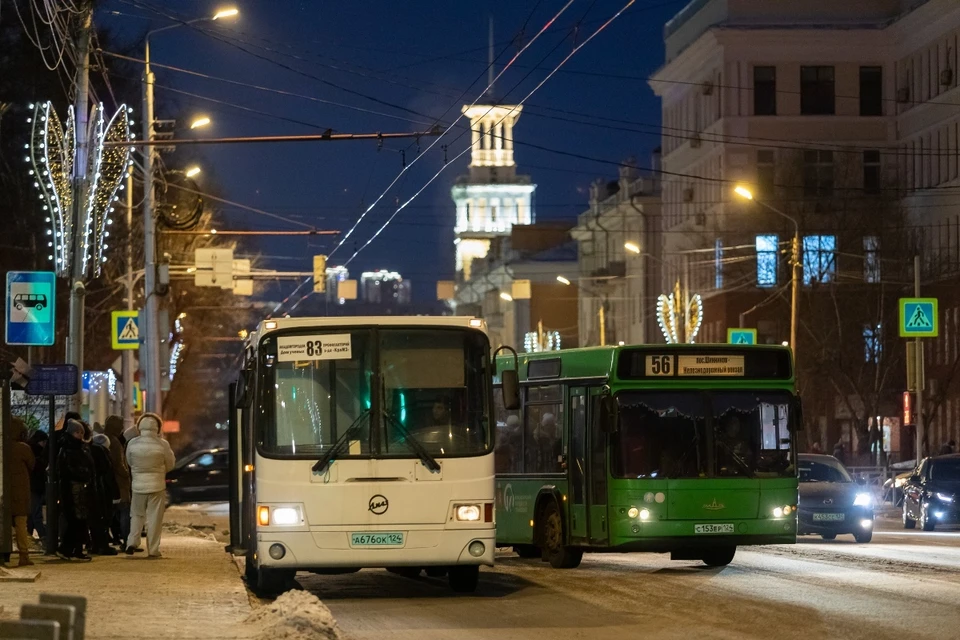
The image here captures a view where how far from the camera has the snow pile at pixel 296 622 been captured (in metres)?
12.2

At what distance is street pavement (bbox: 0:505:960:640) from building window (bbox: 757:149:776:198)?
45262 millimetres

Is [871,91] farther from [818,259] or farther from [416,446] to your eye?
[416,446]

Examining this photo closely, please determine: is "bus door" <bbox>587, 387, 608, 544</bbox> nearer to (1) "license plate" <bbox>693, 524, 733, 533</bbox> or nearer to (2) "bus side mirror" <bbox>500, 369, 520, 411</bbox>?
(1) "license plate" <bbox>693, 524, 733, 533</bbox>

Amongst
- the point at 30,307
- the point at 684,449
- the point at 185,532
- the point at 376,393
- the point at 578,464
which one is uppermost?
the point at 30,307

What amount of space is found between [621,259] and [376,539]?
2932 inches

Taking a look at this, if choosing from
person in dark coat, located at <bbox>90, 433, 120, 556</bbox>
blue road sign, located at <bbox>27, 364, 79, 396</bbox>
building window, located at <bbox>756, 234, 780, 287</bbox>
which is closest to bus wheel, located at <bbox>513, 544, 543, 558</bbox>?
person in dark coat, located at <bbox>90, 433, 120, 556</bbox>

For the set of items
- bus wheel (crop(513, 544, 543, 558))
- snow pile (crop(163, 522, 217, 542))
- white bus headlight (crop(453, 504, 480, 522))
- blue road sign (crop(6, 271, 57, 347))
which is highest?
blue road sign (crop(6, 271, 57, 347))

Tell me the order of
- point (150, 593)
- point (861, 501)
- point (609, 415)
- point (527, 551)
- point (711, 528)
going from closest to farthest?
point (150, 593)
point (609, 415)
point (711, 528)
point (527, 551)
point (861, 501)

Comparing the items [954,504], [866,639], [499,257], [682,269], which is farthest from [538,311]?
[866,639]

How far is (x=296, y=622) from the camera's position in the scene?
40.7 feet

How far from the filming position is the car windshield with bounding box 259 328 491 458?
53.6 ft

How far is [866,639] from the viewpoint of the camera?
1259 centimetres

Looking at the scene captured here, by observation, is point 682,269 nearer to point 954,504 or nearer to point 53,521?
point 954,504

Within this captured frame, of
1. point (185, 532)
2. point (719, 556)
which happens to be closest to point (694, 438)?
point (719, 556)
